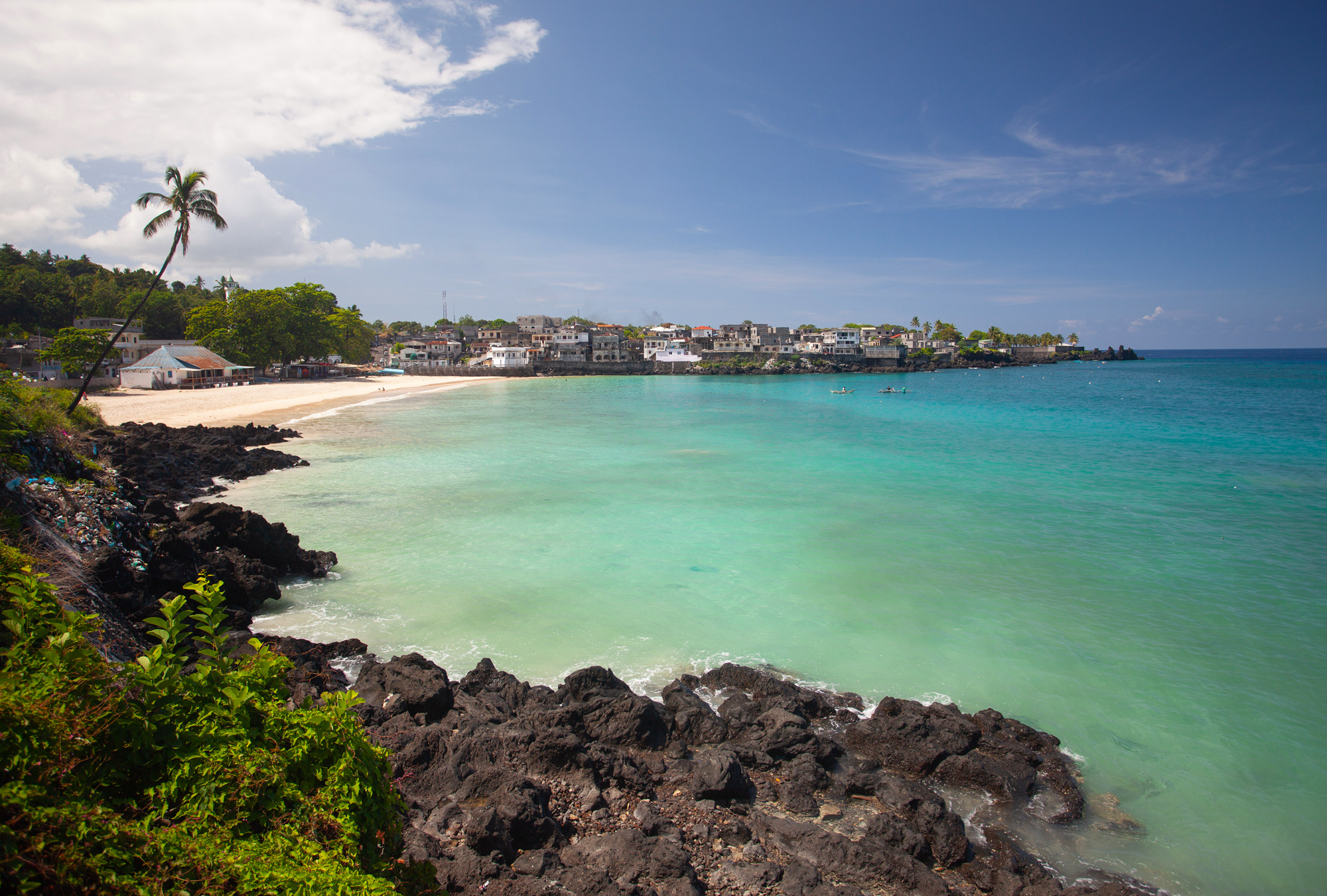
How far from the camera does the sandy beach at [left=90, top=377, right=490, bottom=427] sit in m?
34.2

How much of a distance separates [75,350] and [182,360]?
1347 centimetres

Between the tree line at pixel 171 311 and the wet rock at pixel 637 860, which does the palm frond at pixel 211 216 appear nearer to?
the wet rock at pixel 637 860

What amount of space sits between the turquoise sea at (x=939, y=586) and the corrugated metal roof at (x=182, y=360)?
3039 cm

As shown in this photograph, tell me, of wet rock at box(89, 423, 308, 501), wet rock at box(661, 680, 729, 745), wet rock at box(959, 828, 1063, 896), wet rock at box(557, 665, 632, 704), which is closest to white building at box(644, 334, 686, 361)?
wet rock at box(89, 423, 308, 501)

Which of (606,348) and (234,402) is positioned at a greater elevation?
(606,348)

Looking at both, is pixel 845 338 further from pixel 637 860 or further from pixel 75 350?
pixel 637 860

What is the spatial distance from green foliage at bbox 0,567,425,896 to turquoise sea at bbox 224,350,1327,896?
5.94 metres

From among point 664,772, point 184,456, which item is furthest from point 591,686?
point 184,456

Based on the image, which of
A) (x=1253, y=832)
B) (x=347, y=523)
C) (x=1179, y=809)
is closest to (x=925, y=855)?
(x=1179, y=809)

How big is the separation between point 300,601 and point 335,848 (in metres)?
9.83

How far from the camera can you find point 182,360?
52531mm

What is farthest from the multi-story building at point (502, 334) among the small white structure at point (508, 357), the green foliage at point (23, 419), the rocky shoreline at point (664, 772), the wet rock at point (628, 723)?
the wet rock at point (628, 723)

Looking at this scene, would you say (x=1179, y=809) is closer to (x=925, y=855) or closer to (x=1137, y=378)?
(x=925, y=855)

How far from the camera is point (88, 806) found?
8.06ft
